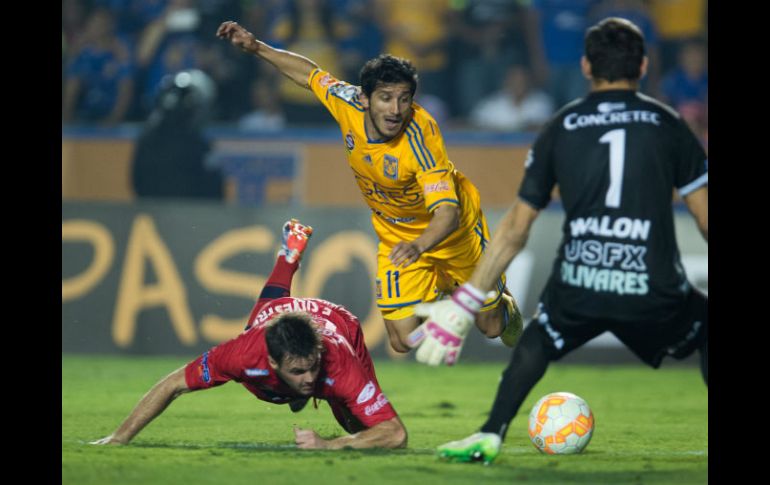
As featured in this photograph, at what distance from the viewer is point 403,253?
22.5 ft

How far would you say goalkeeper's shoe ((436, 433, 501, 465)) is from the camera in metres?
6.00

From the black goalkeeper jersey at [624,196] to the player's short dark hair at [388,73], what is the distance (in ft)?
5.89

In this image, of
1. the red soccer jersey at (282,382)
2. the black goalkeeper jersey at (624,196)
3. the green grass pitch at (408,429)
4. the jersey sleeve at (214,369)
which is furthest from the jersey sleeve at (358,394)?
the black goalkeeper jersey at (624,196)

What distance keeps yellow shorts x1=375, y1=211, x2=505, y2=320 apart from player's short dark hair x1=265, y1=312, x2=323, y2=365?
1983 millimetres

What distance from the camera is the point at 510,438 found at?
8055mm

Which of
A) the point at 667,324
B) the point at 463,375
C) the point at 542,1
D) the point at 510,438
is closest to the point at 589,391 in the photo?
the point at 463,375

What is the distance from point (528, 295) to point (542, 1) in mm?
4567

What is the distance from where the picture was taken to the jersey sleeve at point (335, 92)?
313 inches

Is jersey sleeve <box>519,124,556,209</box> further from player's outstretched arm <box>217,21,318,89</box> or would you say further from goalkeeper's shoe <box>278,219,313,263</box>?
goalkeeper's shoe <box>278,219,313,263</box>

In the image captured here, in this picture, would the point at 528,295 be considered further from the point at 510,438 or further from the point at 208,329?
the point at 510,438

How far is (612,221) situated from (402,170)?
7.30 feet

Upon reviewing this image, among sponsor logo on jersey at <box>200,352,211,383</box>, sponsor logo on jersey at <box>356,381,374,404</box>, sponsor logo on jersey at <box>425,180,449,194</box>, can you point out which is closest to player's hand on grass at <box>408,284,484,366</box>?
sponsor logo on jersey at <box>356,381,374,404</box>

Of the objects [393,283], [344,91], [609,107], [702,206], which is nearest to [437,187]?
[344,91]
